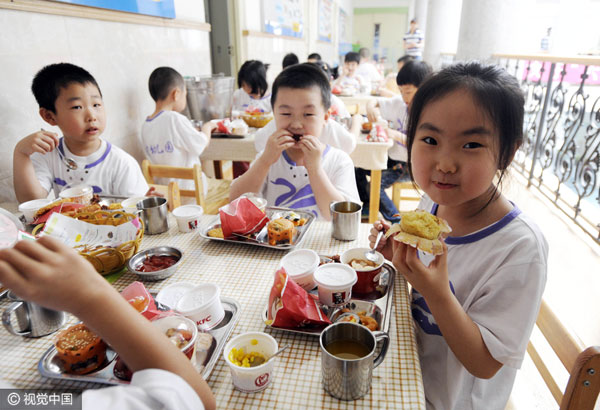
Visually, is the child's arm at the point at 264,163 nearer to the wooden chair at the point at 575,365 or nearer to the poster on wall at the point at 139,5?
the wooden chair at the point at 575,365

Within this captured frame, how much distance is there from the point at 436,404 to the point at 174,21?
3.63 m

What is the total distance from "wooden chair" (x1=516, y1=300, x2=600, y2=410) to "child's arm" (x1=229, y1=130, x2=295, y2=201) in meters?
1.18

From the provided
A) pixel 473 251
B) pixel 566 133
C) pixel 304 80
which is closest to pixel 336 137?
pixel 304 80

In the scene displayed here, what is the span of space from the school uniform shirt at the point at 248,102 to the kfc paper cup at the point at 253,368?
366 centimetres

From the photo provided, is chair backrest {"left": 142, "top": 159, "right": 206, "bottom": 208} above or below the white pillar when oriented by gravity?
below

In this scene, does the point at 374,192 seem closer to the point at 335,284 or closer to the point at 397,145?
the point at 397,145

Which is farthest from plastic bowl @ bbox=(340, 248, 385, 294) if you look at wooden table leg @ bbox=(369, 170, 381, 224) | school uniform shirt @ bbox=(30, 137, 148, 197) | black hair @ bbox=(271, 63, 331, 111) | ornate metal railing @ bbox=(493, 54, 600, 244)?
ornate metal railing @ bbox=(493, 54, 600, 244)

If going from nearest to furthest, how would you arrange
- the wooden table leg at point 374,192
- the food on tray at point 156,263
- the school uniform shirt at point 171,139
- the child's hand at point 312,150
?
the food on tray at point 156,263 < the child's hand at point 312,150 < the school uniform shirt at point 171,139 < the wooden table leg at point 374,192

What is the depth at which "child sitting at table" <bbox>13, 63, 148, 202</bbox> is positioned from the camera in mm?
1756

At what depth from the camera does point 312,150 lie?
5.44 ft

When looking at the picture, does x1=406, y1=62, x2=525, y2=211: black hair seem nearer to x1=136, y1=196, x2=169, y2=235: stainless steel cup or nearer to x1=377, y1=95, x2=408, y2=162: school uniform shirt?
x1=136, y1=196, x2=169, y2=235: stainless steel cup

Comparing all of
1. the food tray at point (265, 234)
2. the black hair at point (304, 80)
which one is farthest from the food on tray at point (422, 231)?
the black hair at point (304, 80)

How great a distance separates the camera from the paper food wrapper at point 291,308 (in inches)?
34.3

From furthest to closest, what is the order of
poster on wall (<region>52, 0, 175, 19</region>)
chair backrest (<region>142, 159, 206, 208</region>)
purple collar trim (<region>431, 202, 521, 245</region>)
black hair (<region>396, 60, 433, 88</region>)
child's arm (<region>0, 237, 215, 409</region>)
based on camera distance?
1. black hair (<region>396, 60, 433, 88</region>)
2. poster on wall (<region>52, 0, 175, 19</region>)
3. chair backrest (<region>142, 159, 206, 208</region>)
4. purple collar trim (<region>431, 202, 521, 245</region>)
5. child's arm (<region>0, 237, 215, 409</region>)
